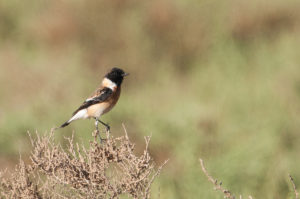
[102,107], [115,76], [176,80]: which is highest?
[176,80]

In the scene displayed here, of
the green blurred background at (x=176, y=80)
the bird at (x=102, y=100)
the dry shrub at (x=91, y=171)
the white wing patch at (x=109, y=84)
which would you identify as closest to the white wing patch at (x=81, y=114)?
the bird at (x=102, y=100)

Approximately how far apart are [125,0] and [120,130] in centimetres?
494

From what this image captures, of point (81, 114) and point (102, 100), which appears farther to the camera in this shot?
point (81, 114)

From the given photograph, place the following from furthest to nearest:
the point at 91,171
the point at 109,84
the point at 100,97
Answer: the point at 109,84 → the point at 100,97 → the point at 91,171

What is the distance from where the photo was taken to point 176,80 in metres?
12.4

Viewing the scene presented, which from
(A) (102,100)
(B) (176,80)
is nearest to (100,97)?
(A) (102,100)

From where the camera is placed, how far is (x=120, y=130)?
9.84 metres

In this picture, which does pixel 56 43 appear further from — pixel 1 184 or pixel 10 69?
pixel 1 184

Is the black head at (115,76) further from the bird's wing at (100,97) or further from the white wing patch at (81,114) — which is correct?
the white wing patch at (81,114)

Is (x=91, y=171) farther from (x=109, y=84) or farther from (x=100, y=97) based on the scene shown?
(x=109, y=84)

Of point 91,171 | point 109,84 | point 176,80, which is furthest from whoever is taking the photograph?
point 176,80

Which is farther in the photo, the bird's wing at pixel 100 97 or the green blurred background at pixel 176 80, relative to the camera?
the green blurred background at pixel 176 80

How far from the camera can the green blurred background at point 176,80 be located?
27.7 feet

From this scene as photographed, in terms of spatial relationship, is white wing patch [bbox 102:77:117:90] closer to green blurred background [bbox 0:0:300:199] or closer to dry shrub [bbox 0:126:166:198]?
green blurred background [bbox 0:0:300:199]
